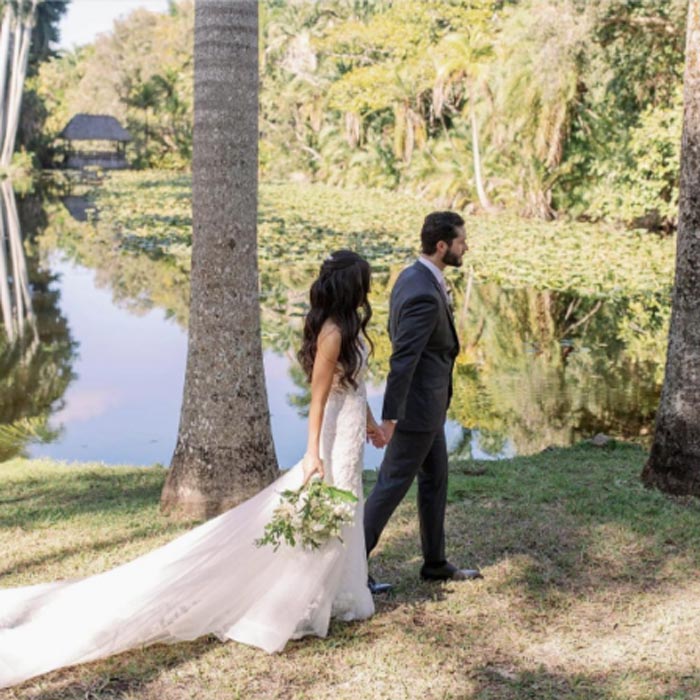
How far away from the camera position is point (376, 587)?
5645 mm

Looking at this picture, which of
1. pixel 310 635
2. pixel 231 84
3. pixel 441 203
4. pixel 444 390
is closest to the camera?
pixel 310 635

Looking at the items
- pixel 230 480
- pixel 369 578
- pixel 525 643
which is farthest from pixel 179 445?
pixel 525 643

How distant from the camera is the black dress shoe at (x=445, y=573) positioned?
5.79 meters

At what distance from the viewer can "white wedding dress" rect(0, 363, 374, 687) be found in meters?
4.76

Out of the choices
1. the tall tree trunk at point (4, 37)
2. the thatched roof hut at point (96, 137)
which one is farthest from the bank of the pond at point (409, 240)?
the thatched roof hut at point (96, 137)

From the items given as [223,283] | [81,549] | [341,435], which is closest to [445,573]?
[341,435]

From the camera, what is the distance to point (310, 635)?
16.5 feet

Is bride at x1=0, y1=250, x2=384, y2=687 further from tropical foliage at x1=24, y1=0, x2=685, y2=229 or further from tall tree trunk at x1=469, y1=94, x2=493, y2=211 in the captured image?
tall tree trunk at x1=469, y1=94, x2=493, y2=211

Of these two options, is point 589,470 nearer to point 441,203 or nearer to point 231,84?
point 231,84

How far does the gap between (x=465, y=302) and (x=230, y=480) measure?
1225cm

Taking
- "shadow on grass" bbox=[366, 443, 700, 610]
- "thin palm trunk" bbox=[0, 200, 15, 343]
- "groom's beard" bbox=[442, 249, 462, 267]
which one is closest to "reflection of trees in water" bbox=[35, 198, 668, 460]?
"thin palm trunk" bbox=[0, 200, 15, 343]

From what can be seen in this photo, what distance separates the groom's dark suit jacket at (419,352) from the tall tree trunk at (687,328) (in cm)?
252

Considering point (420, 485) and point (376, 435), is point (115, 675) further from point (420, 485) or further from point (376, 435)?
point (420, 485)

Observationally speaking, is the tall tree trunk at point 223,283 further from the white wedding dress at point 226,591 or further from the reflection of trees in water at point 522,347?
the reflection of trees in water at point 522,347
